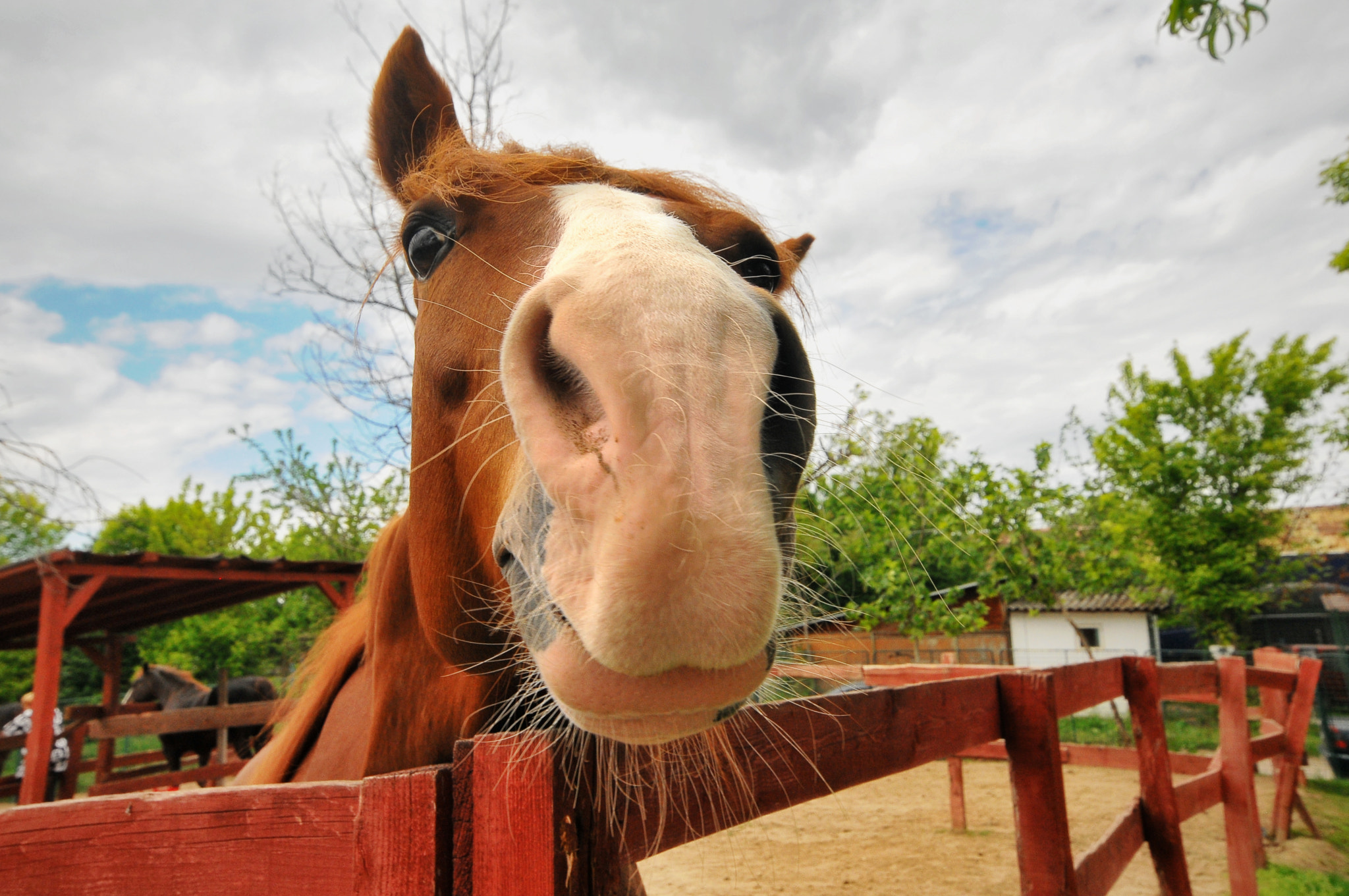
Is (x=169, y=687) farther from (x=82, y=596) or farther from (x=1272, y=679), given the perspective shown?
(x=1272, y=679)

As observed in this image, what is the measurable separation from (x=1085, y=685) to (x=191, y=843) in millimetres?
2948

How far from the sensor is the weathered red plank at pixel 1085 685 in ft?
8.05

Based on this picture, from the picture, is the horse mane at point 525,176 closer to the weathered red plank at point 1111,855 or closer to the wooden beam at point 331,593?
the weathered red plank at point 1111,855

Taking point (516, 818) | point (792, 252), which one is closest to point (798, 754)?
point (516, 818)

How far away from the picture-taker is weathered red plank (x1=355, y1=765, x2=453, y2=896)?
34.2 inches

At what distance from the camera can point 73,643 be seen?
10328 millimetres

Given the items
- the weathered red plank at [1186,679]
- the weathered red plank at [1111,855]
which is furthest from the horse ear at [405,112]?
the weathered red plank at [1186,679]

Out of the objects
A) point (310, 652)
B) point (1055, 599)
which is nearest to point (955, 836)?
point (1055, 599)

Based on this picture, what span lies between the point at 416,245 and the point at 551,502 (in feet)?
3.04

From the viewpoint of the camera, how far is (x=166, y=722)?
867 centimetres

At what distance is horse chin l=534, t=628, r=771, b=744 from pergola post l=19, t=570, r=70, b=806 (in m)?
8.23

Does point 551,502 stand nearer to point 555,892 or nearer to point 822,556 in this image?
point 555,892

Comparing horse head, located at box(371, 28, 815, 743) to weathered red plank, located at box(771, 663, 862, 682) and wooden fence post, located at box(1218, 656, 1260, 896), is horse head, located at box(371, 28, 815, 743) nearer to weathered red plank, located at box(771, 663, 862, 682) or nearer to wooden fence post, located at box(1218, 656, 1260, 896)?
weathered red plank, located at box(771, 663, 862, 682)

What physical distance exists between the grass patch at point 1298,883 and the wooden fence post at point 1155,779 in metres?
3.56
